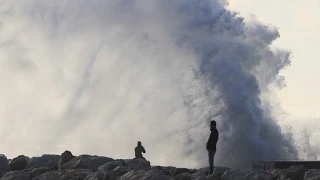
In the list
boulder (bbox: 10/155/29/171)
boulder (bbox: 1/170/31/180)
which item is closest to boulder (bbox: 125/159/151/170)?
boulder (bbox: 1/170/31/180)

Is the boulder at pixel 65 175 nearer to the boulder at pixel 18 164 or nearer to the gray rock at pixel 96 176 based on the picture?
the gray rock at pixel 96 176

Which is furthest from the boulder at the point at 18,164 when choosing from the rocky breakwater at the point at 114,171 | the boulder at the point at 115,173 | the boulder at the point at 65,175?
the boulder at the point at 115,173

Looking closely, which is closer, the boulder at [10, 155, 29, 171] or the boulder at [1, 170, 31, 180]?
the boulder at [1, 170, 31, 180]

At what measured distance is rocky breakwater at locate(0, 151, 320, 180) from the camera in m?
16.9

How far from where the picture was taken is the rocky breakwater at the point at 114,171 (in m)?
16.9

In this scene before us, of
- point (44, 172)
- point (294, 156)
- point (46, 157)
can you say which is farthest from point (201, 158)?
point (44, 172)

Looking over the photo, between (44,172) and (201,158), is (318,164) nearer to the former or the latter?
(44,172)

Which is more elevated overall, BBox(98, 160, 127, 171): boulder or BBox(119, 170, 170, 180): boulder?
BBox(98, 160, 127, 171): boulder

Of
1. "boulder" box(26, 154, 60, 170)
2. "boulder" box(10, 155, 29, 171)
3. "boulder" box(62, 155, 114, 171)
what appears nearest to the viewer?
"boulder" box(62, 155, 114, 171)

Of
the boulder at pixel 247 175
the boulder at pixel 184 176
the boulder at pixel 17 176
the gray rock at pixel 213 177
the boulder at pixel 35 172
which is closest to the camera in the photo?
the boulder at pixel 247 175

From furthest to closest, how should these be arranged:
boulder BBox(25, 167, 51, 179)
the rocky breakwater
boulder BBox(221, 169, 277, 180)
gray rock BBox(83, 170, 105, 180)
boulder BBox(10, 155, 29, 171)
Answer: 1. boulder BBox(10, 155, 29, 171)
2. boulder BBox(25, 167, 51, 179)
3. gray rock BBox(83, 170, 105, 180)
4. the rocky breakwater
5. boulder BBox(221, 169, 277, 180)

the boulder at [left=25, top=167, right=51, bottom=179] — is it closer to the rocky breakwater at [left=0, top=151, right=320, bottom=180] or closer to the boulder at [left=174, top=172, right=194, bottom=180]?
the rocky breakwater at [left=0, top=151, right=320, bottom=180]

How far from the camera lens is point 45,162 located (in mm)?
23688

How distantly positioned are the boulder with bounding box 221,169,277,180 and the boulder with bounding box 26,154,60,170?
7.37 m
